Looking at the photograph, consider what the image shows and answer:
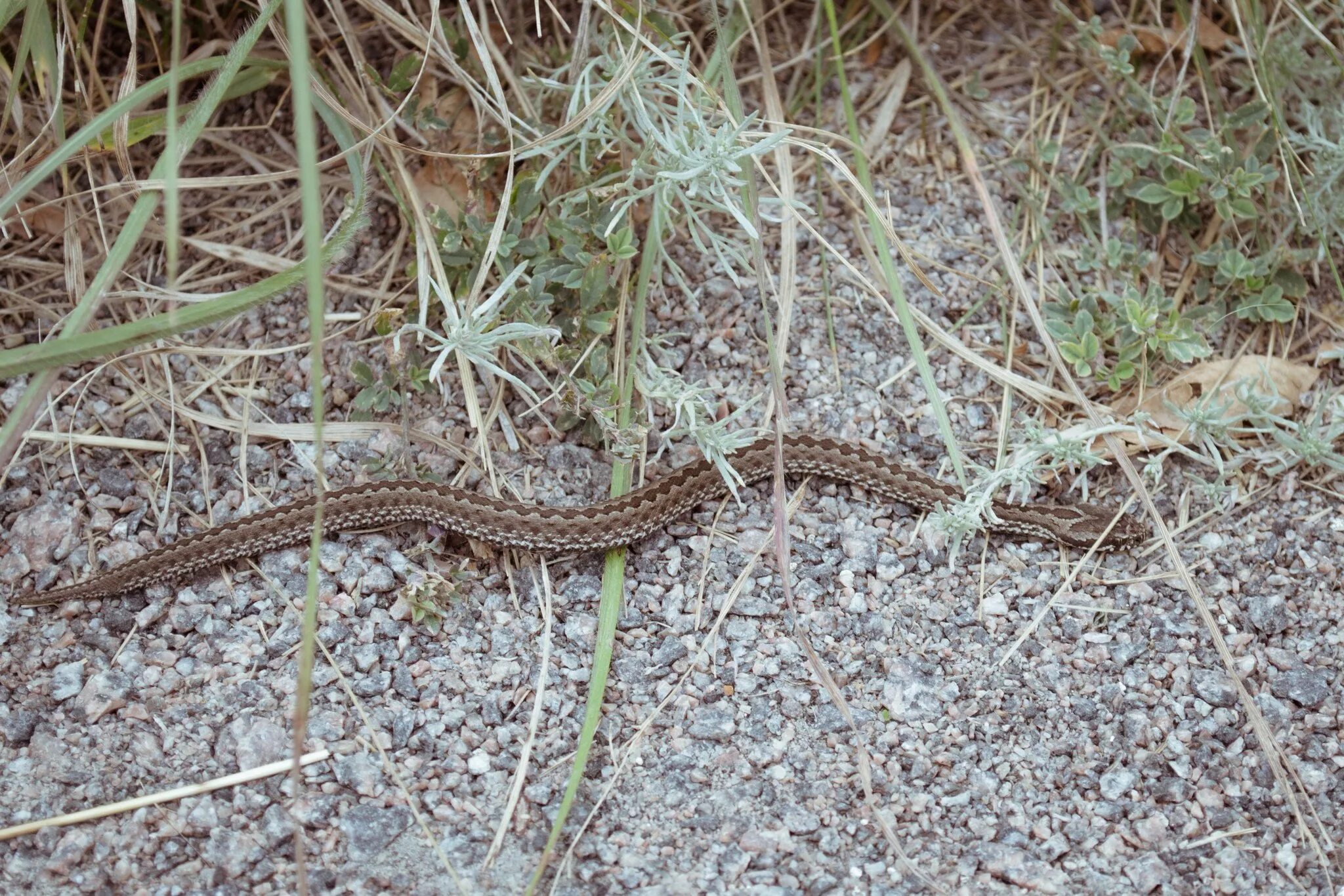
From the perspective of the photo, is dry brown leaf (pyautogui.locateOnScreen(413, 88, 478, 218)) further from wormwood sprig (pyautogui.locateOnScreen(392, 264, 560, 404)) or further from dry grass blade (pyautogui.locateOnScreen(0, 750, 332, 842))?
dry grass blade (pyautogui.locateOnScreen(0, 750, 332, 842))

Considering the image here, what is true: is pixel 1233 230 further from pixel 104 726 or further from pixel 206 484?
pixel 104 726

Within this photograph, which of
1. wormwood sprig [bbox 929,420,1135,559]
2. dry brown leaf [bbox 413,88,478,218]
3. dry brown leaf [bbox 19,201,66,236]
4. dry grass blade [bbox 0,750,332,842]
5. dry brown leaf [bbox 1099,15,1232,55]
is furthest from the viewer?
dry brown leaf [bbox 1099,15,1232,55]

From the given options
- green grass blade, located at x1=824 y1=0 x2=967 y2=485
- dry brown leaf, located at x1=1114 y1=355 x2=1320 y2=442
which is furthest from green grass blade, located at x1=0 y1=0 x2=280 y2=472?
dry brown leaf, located at x1=1114 y1=355 x2=1320 y2=442

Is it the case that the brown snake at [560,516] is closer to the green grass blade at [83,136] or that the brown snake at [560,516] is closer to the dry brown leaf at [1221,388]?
the dry brown leaf at [1221,388]

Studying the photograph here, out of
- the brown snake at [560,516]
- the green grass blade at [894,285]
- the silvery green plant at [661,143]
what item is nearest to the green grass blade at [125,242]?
the brown snake at [560,516]

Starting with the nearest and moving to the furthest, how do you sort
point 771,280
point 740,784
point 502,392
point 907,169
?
point 740,784 → point 502,392 → point 771,280 → point 907,169

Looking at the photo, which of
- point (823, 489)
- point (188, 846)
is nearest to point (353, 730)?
point (188, 846)
